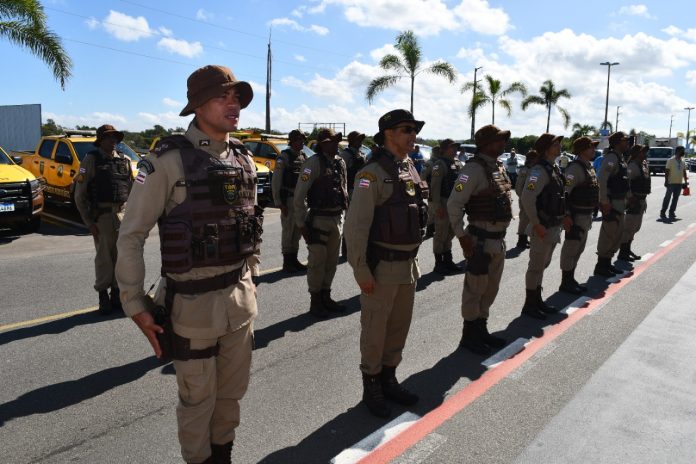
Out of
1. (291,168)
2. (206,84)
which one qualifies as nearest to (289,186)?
(291,168)

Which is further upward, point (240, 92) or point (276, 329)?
point (240, 92)

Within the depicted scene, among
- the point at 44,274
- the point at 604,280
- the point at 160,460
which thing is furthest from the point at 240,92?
the point at 604,280

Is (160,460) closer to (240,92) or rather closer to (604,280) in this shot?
(240,92)

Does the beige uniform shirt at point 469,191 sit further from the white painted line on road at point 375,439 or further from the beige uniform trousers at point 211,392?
the beige uniform trousers at point 211,392

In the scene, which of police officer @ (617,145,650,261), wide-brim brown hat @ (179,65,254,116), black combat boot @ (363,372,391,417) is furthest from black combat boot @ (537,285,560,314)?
wide-brim brown hat @ (179,65,254,116)

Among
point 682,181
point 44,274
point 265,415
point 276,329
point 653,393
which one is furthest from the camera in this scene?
point 682,181

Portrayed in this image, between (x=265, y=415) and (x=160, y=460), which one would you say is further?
(x=265, y=415)

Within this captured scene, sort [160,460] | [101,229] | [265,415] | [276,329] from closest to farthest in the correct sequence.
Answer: [160,460] → [265,415] → [276,329] → [101,229]

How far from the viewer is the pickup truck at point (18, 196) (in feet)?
32.6

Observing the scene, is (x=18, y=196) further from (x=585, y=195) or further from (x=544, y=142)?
(x=585, y=195)

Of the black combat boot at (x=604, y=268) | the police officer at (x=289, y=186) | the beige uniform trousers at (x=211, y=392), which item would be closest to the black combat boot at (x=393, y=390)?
the beige uniform trousers at (x=211, y=392)

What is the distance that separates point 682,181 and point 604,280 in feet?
28.0

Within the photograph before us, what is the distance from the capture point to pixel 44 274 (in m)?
7.16

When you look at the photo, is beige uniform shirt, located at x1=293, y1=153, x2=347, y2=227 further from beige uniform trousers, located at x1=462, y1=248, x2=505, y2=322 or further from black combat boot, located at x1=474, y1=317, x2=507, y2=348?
black combat boot, located at x1=474, y1=317, x2=507, y2=348
